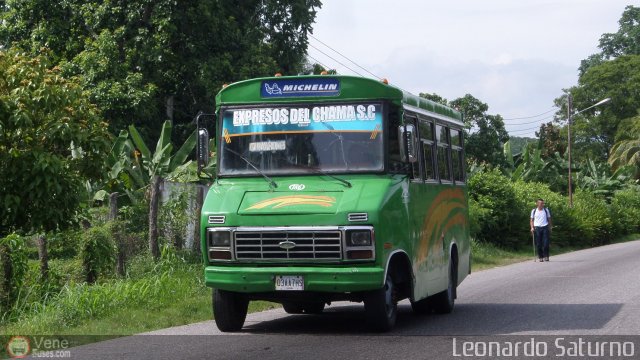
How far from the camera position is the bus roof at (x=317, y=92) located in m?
12.1

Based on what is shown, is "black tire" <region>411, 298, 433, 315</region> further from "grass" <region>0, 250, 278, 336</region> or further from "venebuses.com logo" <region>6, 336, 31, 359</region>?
"venebuses.com logo" <region>6, 336, 31, 359</region>

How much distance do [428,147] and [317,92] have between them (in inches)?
91.8

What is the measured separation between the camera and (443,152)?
14.8 metres

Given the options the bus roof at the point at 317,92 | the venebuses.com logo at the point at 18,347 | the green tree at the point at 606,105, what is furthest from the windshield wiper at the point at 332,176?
the green tree at the point at 606,105

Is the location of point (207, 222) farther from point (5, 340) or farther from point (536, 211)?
point (536, 211)

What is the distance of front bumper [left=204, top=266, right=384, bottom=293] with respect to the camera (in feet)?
36.5

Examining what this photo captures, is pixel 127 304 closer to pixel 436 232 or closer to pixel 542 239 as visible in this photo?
pixel 436 232

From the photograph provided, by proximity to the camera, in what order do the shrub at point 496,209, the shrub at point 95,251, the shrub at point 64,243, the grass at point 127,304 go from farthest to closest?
the shrub at point 496,209
the shrub at point 64,243
the shrub at point 95,251
the grass at point 127,304

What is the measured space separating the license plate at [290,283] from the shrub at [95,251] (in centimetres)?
465

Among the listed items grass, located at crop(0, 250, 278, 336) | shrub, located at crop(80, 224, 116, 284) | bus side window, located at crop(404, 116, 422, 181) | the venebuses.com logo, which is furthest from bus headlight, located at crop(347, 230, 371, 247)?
shrub, located at crop(80, 224, 116, 284)

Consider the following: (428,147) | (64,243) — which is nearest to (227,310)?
(428,147)

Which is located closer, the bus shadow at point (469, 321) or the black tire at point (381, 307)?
the black tire at point (381, 307)

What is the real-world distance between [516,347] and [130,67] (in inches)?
888

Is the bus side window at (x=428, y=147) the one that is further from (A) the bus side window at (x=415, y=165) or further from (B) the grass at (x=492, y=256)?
(B) the grass at (x=492, y=256)
